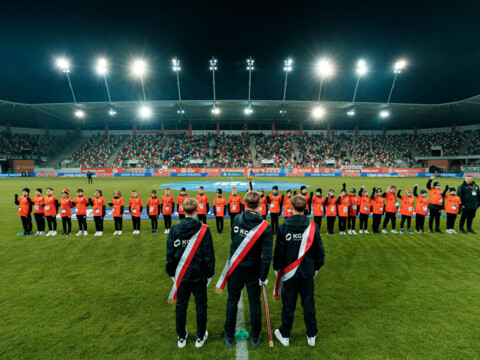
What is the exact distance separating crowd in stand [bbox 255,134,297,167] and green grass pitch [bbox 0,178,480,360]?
40075 millimetres

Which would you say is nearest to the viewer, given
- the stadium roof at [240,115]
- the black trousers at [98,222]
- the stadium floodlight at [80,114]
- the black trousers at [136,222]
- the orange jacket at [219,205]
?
the orange jacket at [219,205]

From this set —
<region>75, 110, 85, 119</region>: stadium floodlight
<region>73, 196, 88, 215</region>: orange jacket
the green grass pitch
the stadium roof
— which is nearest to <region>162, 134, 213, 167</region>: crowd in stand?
the stadium roof

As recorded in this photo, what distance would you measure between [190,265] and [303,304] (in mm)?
1780

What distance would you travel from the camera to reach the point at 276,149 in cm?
5012

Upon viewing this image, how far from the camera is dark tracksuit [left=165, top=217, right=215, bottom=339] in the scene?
3148 mm

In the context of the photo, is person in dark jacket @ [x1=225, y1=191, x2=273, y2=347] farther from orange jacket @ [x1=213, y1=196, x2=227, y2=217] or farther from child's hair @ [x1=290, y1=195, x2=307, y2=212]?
orange jacket @ [x1=213, y1=196, x2=227, y2=217]

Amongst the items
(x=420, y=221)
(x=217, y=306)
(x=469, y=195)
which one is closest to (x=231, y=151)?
(x=420, y=221)

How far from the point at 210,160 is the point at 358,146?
114ft

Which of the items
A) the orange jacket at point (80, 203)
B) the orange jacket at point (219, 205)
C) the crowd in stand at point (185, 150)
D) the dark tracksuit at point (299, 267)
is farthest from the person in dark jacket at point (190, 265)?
the crowd in stand at point (185, 150)

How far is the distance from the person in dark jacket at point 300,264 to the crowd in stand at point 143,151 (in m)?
45.3

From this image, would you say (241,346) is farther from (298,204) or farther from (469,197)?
(469,197)

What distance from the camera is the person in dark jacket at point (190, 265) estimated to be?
3.15 metres

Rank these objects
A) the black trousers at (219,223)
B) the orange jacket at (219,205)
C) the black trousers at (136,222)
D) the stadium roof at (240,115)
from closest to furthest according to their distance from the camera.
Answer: the orange jacket at (219,205), the black trousers at (219,223), the black trousers at (136,222), the stadium roof at (240,115)

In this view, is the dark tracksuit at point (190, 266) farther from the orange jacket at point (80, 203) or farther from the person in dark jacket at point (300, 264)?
the orange jacket at point (80, 203)
